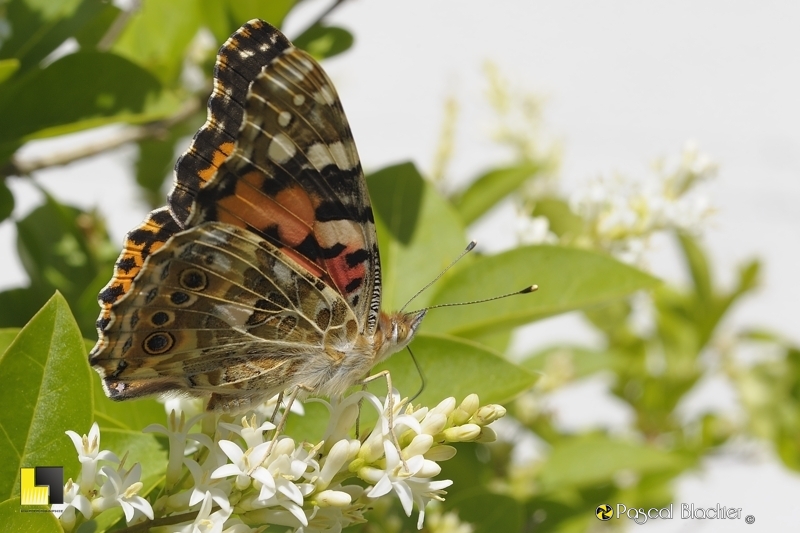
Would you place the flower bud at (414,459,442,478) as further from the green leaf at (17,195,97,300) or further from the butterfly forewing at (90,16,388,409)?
the green leaf at (17,195,97,300)

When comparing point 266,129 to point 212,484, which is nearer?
point 212,484

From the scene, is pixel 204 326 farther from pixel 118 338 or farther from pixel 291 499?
pixel 291 499

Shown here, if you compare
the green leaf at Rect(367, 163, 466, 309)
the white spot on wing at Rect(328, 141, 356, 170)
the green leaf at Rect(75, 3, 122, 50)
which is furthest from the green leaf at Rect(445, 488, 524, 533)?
the green leaf at Rect(75, 3, 122, 50)

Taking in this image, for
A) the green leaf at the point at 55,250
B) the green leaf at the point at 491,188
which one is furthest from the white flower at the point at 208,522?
the green leaf at the point at 491,188

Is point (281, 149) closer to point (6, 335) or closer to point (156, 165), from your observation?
point (6, 335)

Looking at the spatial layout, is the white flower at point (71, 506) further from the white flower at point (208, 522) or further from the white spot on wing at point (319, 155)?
the white spot on wing at point (319, 155)

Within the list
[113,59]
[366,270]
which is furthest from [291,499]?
[113,59]

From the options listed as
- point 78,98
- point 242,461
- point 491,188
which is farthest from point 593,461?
point 78,98
